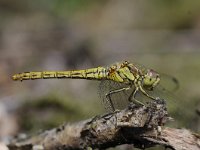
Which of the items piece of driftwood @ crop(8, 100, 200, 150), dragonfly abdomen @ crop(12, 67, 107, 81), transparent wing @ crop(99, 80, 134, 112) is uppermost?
dragonfly abdomen @ crop(12, 67, 107, 81)

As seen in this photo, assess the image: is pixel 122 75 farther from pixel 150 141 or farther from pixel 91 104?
pixel 91 104

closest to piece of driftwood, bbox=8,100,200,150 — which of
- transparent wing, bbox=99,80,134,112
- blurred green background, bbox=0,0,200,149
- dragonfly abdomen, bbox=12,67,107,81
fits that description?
transparent wing, bbox=99,80,134,112

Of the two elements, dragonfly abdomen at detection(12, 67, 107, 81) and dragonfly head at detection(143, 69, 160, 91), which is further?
dragonfly abdomen at detection(12, 67, 107, 81)

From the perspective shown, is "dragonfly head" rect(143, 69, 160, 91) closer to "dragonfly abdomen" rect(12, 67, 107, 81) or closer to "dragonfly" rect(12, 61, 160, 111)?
"dragonfly" rect(12, 61, 160, 111)

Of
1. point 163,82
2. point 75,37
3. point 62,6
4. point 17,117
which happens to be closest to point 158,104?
point 163,82

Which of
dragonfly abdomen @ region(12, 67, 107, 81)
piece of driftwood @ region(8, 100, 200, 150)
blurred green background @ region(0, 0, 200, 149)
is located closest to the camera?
piece of driftwood @ region(8, 100, 200, 150)

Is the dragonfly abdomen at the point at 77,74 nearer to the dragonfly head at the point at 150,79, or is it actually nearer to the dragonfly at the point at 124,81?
the dragonfly at the point at 124,81
